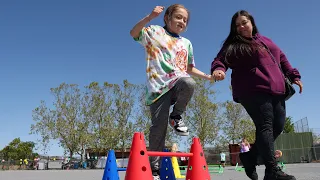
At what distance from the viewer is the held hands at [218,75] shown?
329cm

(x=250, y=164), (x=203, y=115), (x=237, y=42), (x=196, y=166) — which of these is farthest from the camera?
(x=203, y=115)

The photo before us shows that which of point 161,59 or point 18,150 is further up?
point 161,59

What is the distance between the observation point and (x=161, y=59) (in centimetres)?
325

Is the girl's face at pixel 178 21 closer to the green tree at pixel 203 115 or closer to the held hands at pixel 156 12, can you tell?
the held hands at pixel 156 12

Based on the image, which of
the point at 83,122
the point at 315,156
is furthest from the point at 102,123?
the point at 315,156

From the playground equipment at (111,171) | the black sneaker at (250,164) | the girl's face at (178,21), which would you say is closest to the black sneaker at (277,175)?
the black sneaker at (250,164)

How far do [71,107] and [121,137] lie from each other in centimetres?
691

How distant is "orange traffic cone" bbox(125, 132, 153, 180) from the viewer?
7.48 ft

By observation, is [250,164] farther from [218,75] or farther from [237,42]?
[237,42]

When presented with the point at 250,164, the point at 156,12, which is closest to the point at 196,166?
the point at 250,164

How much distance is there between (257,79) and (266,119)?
1.50 feet

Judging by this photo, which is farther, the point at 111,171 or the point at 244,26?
the point at 244,26

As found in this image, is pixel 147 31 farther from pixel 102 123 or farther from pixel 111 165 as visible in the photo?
pixel 102 123

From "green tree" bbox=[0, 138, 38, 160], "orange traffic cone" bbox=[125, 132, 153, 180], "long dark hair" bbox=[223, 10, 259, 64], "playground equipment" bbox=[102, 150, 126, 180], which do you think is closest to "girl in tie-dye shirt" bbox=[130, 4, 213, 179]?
"long dark hair" bbox=[223, 10, 259, 64]
